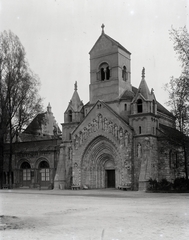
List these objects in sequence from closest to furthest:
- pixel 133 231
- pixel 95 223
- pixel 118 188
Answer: pixel 133 231
pixel 95 223
pixel 118 188

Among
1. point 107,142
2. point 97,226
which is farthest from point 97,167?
point 97,226

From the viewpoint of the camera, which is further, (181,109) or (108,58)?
(108,58)

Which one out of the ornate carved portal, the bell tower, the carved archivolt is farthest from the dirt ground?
the bell tower

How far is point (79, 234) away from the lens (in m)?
10.6

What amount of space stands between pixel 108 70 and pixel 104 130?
7.47 m

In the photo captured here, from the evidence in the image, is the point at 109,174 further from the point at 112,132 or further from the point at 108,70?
the point at 108,70

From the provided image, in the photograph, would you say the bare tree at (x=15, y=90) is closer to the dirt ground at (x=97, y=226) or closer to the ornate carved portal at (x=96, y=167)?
the ornate carved portal at (x=96, y=167)

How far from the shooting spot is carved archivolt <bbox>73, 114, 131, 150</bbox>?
127 feet

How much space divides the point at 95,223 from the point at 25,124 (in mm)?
32742

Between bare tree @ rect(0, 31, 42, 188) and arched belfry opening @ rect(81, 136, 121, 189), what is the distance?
26.3ft

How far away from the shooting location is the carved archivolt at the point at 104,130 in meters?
38.7

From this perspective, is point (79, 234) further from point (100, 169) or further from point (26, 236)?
point (100, 169)

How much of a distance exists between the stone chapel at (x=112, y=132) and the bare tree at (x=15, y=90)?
4.48 metres

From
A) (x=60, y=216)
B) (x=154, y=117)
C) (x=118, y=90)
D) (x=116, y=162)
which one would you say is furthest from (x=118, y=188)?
(x=60, y=216)
